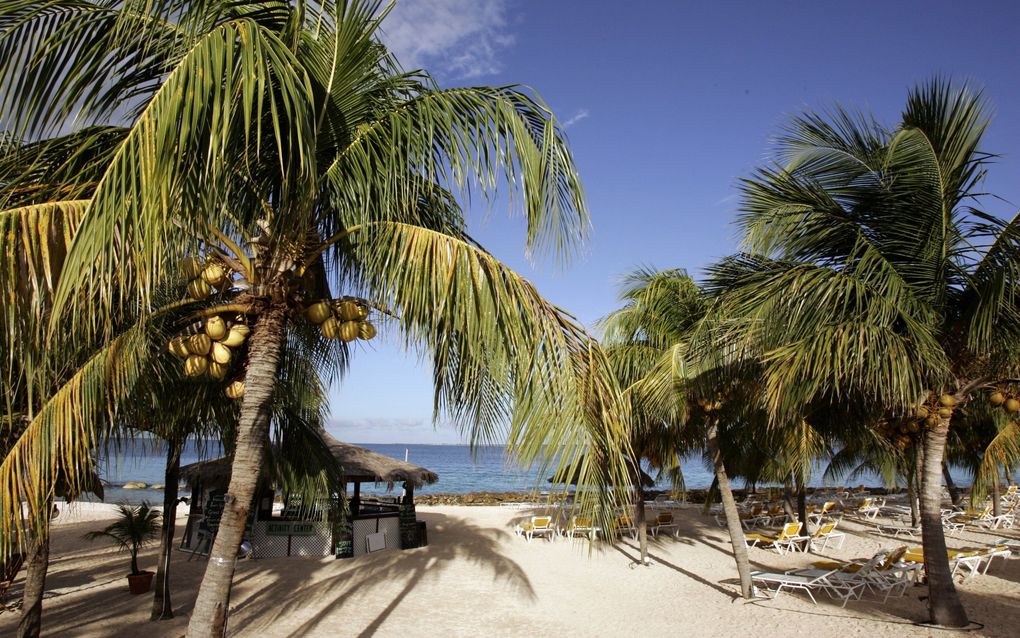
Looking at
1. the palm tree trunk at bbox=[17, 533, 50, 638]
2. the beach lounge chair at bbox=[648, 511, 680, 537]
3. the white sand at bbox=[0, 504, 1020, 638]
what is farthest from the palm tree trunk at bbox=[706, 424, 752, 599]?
the palm tree trunk at bbox=[17, 533, 50, 638]

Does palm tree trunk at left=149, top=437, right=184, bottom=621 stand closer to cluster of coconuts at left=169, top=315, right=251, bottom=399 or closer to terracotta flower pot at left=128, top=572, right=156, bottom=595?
terracotta flower pot at left=128, top=572, right=156, bottom=595

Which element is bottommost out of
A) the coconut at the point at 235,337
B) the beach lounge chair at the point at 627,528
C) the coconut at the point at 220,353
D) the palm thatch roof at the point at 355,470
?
the beach lounge chair at the point at 627,528

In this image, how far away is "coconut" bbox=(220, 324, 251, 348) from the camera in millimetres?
3594

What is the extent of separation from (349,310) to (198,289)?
917 mm

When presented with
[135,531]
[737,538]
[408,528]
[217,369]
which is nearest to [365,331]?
[217,369]

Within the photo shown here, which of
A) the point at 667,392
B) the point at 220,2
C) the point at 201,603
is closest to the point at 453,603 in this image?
the point at 667,392

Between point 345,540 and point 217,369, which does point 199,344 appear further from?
point 345,540

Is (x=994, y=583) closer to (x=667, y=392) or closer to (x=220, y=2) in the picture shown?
(x=667, y=392)

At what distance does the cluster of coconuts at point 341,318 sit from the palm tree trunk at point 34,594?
4.60 meters

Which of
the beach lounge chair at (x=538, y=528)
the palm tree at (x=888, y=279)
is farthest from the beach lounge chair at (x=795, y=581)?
the beach lounge chair at (x=538, y=528)

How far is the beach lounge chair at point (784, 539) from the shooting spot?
1388 centimetres

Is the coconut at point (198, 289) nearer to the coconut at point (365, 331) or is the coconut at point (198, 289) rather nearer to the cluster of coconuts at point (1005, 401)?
the coconut at point (365, 331)

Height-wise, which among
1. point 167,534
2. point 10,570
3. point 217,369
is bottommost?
point 10,570

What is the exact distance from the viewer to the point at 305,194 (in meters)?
3.18
